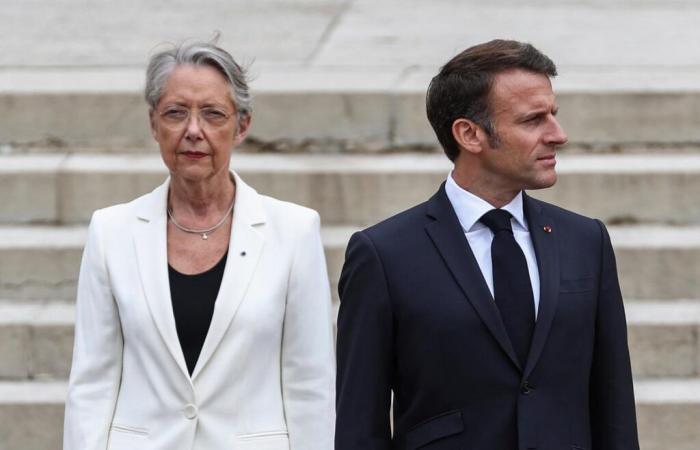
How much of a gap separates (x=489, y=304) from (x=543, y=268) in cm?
17

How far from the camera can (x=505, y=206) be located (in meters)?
3.60

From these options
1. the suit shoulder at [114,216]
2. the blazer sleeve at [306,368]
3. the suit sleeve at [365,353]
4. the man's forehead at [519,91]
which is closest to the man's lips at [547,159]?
the man's forehead at [519,91]

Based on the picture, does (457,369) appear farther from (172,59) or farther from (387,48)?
(387,48)

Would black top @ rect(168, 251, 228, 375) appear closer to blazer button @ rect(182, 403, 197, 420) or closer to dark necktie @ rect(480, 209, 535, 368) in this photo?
blazer button @ rect(182, 403, 197, 420)

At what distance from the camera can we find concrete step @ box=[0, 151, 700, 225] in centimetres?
661

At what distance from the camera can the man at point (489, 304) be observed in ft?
11.3

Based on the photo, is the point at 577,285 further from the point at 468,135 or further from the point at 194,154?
the point at 194,154

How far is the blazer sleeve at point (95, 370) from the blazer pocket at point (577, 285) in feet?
4.17

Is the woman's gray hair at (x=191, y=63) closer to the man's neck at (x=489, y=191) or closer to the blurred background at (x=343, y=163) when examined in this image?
the man's neck at (x=489, y=191)

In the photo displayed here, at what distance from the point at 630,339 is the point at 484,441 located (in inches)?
109

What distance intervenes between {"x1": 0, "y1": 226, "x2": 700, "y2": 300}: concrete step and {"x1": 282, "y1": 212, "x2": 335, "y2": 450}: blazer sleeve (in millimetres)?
2225

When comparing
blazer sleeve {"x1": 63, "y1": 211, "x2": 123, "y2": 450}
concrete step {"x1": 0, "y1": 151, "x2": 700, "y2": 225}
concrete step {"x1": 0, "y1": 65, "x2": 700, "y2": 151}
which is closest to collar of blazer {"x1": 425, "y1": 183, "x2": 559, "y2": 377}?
blazer sleeve {"x1": 63, "y1": 211, "x2": 123, "y2": 450}

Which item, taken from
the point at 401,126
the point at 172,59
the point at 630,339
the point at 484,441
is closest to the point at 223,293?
the point at 172,59

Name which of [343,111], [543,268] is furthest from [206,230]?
[343,111]
